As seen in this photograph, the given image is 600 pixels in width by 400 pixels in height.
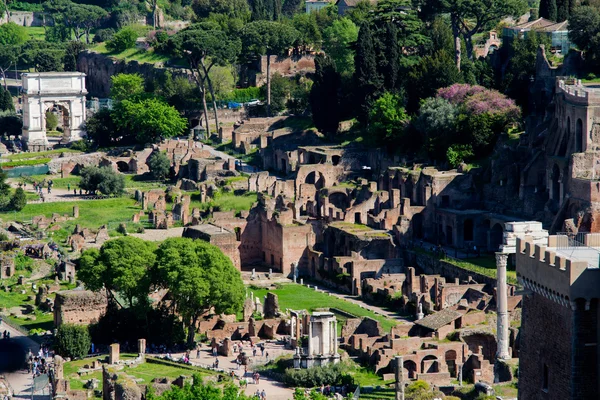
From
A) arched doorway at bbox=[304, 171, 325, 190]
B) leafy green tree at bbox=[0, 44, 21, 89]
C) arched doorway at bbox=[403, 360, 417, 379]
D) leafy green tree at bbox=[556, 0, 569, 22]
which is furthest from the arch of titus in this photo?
arched doorway at bbox=[403, 360, 417, 379]

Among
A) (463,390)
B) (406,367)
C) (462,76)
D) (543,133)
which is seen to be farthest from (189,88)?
(463,390)

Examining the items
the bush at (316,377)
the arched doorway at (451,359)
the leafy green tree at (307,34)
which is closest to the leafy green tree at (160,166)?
the leafy green tree at (307,34)

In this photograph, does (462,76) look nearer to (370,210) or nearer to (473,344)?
(370,210)

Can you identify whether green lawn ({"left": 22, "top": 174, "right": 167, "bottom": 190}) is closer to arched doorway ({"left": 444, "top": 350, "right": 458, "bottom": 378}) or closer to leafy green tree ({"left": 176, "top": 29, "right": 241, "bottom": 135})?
leafy green tree ({"left": 176, "top": 29, "right": 241, "bottom": 135})

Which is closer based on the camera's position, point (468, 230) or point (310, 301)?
point (310, 301)

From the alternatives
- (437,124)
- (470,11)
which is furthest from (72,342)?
(470,11)

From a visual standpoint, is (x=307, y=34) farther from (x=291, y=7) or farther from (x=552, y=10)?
(x=552, y=10)

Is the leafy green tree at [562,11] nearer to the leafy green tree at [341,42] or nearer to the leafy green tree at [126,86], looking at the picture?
the leafy green tree at [341,42]
